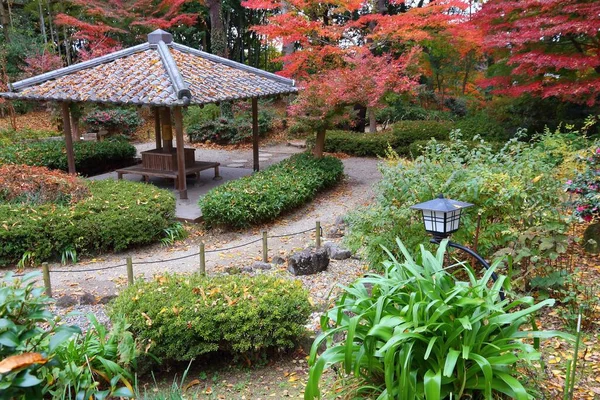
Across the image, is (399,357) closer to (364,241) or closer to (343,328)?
(343,328)

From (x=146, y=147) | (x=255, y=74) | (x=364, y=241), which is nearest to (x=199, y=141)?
(x=146, y=147)

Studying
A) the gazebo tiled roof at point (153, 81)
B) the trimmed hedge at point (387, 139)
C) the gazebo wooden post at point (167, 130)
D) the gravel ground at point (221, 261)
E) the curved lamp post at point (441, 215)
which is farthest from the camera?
the trimmed hedge at point (387, 139)

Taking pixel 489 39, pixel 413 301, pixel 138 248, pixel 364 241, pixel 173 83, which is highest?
pixel 489 39

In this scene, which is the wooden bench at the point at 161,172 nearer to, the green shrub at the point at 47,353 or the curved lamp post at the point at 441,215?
the green shrub at the point at 47,353

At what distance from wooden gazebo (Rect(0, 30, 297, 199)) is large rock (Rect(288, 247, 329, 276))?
12.8ft

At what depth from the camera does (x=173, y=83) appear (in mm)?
8953

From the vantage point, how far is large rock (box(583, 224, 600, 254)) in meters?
5.05

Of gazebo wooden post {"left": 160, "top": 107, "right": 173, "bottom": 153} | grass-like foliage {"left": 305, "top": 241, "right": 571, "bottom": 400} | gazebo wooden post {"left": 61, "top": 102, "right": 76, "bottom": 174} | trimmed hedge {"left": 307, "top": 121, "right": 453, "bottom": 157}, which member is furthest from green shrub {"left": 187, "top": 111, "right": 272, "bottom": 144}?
grass-like foliage {"left": 305, "top": 241, "right": 571, "bottom": 400}

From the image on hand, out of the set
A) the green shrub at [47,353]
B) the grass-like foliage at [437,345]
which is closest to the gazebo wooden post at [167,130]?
the green shrub at [47,353]

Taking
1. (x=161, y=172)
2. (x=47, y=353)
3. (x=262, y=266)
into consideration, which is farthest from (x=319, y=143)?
(x=47, y=353)

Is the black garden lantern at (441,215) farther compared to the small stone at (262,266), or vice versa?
the small stone at (262,266)

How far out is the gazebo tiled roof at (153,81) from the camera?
8867 mm

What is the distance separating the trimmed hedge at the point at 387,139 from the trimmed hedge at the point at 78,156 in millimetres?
5087

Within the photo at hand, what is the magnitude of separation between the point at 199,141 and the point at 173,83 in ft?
28.3
